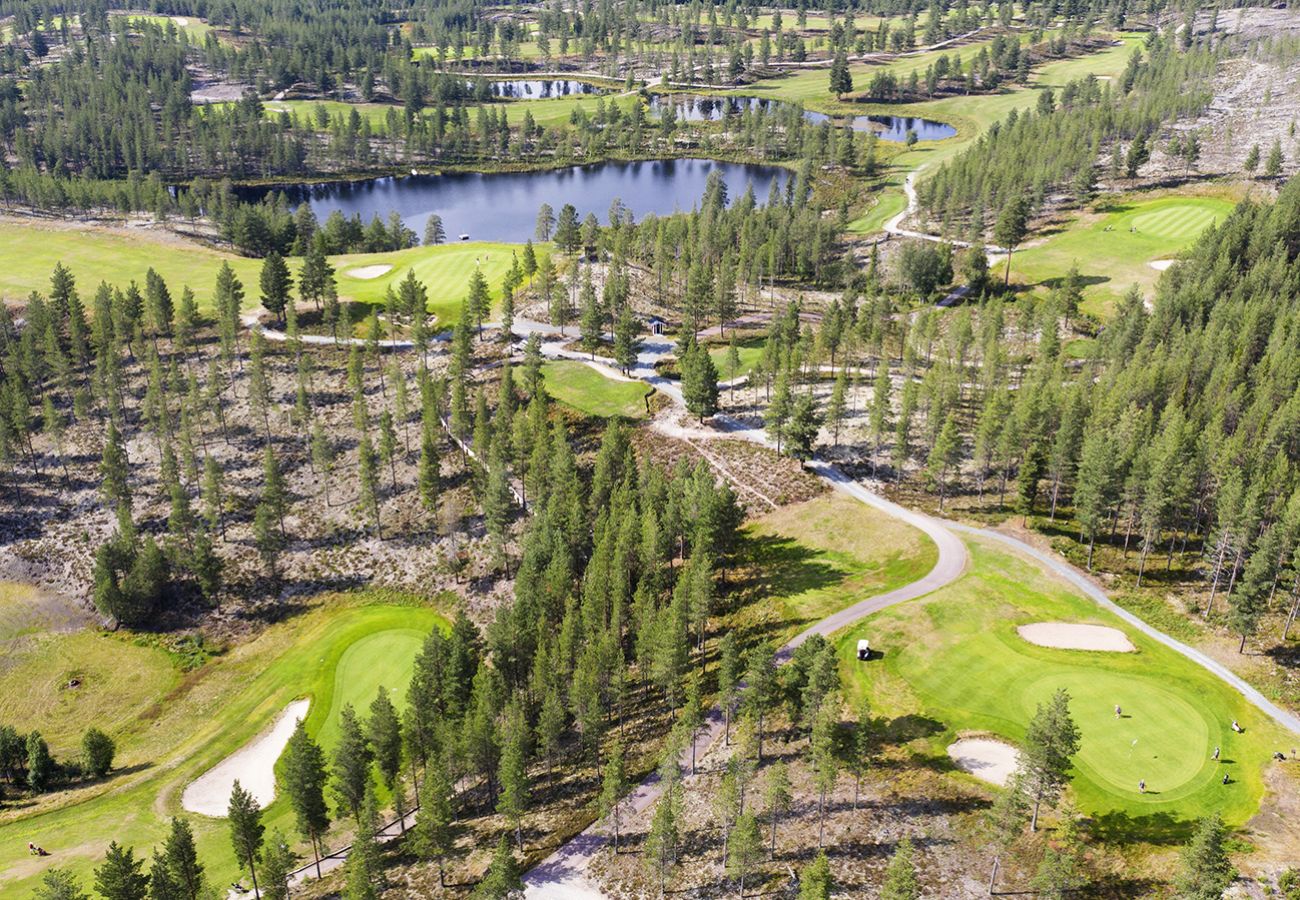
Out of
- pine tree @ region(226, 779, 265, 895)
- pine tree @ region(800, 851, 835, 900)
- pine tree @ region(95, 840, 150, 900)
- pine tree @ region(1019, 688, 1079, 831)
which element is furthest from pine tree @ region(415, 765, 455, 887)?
pine tree @ region(1019, 688, 1079, 831)

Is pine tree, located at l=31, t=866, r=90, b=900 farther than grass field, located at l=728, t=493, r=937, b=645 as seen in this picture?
No

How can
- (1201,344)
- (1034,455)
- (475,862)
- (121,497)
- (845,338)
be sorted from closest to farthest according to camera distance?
1. (475,862)
2. (1034,455)
3. (121,497)
4. (1201,344)
5. (845,338)

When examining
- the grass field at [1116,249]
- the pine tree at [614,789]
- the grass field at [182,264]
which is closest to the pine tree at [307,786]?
the pine tree at [614,789]

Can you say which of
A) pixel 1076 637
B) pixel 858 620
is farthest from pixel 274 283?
pixel 1076 637

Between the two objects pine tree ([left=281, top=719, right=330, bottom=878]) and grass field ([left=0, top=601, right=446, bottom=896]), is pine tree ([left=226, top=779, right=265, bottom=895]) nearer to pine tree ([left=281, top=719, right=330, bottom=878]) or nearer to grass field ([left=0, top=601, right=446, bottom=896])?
pine tree ([left=281, top=719, right=330, bottom=878])

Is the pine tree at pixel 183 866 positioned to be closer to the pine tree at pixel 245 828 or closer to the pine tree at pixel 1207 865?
the pine tree at pixel 245 828

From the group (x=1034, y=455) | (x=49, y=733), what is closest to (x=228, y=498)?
(x=49, y=733)

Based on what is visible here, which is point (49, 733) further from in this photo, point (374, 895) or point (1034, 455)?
point (1034, 455)
